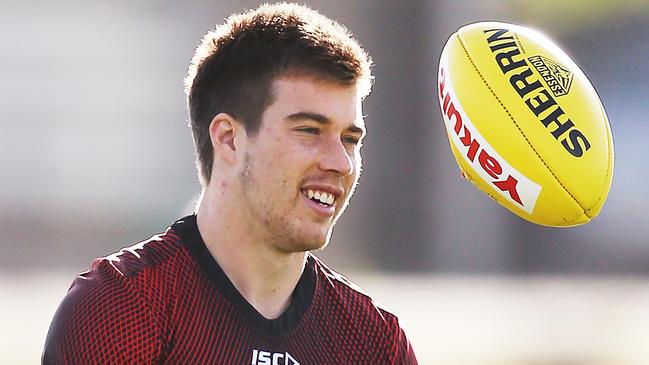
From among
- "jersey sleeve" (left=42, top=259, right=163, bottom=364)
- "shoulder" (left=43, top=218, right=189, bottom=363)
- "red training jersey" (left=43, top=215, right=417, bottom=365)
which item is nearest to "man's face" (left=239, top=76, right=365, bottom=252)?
"red training jersey" (left=43, top=215, right=417, bottom=365)

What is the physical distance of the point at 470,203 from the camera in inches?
399

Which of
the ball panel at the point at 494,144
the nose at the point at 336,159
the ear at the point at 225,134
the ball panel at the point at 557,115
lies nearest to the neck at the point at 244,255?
the ear at the point at 225,134

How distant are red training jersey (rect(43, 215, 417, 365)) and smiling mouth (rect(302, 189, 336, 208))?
295 millimetres

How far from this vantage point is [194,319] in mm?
3062

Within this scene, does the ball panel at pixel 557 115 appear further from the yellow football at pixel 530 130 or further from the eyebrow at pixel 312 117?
the eyebrow at pixel 312 117

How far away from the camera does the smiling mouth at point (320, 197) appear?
125 inches

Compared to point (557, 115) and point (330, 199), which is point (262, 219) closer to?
point (330, 199)

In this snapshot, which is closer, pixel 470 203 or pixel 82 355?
pixel 82 355

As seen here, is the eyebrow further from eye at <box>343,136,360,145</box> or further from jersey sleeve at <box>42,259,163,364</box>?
jersey sleeve at <box>42,259,163,364</box>

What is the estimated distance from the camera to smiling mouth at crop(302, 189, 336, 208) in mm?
3180

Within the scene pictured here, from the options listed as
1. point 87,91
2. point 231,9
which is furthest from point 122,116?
point 231,9

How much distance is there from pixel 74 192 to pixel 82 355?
7748mm

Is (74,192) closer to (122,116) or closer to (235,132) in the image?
(122,116)

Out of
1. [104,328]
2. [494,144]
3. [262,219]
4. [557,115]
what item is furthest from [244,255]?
[557,115]
